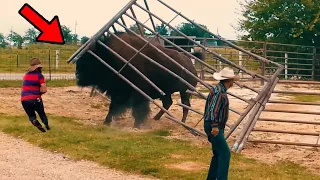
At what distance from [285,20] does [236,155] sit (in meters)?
19.1

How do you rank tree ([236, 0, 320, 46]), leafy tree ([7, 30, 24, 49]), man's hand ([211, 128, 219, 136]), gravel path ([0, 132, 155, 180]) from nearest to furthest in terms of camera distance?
man's hand ([211, 128, 219, 136]) < gravel path ([0, 132, 155, 180]) < tree ([236, 0, 320, 46]) < leafy tree ([7, 30, 24, 49])

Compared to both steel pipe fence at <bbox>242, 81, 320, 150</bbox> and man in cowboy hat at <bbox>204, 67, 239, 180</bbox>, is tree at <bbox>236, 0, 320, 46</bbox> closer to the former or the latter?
steel pipe fence at <bbox>242, 81, 320, 150</bbox>

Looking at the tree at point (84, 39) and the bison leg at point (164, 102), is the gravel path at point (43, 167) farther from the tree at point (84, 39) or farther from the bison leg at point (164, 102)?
the bison leg at point (164, 102)

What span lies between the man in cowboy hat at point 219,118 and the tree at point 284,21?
20722 millimetres

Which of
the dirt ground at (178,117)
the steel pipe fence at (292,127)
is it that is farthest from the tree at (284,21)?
the steel pipe fence at (292,127)

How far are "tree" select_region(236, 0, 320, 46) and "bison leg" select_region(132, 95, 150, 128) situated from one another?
54.3ft

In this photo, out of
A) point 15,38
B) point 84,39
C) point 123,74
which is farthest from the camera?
point 15,38

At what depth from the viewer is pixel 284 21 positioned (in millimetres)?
26797

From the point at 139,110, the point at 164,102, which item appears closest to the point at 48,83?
the point at 164,102

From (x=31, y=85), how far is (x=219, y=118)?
10.5 ft

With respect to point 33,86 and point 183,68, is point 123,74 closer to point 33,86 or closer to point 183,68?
point 183,68

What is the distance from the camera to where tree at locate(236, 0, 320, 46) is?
86.7 ft

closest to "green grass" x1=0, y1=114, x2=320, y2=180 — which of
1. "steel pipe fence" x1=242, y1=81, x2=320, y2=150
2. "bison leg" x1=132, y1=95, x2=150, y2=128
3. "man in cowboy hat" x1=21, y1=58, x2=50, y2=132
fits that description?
"bison leg" x1=132, y1=95, x2=150, y2=128

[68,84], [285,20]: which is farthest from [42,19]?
[285,20]
